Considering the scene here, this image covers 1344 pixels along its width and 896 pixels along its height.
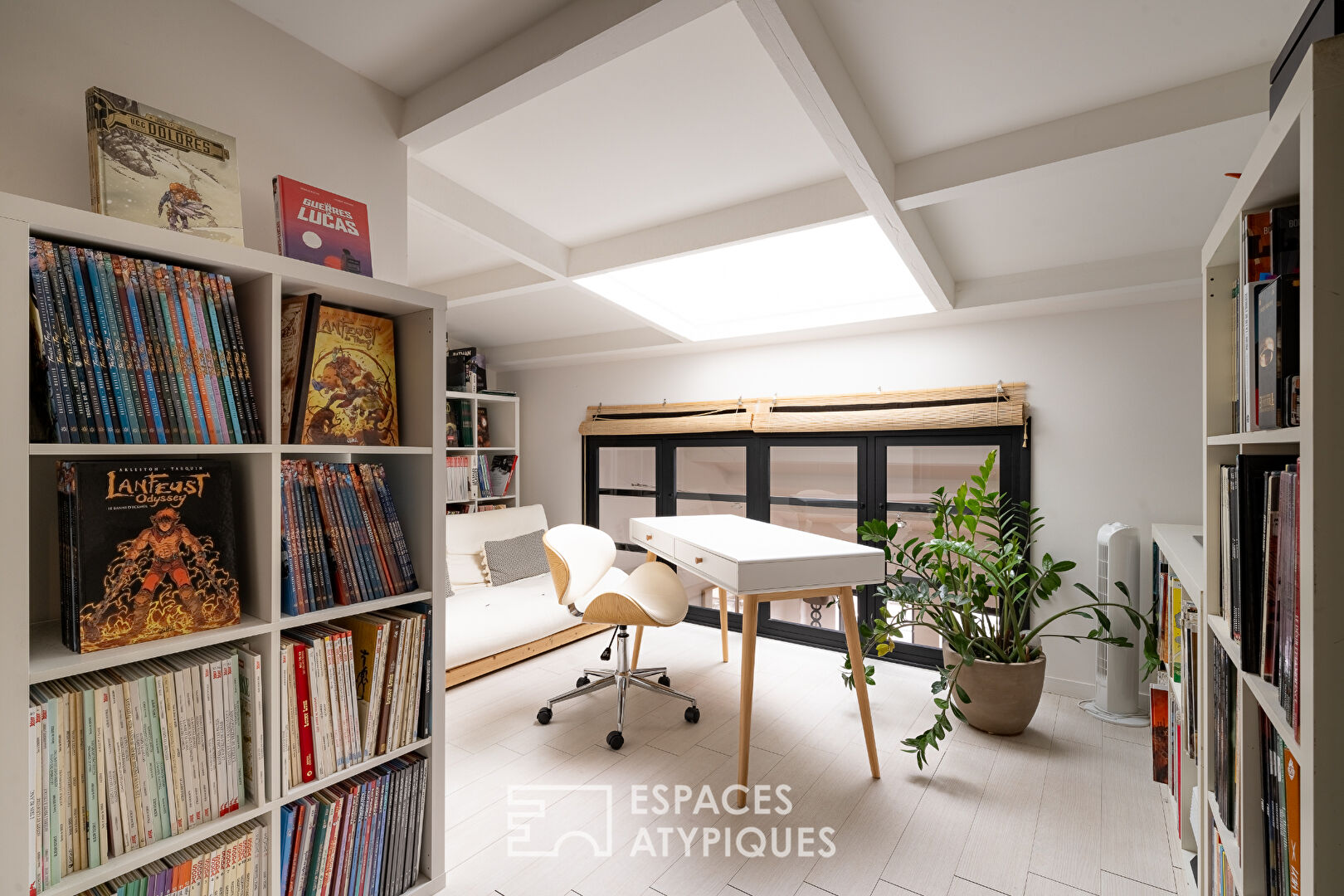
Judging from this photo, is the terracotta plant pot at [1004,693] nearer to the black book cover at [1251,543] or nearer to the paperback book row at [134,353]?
the black book cover at [1251,543]

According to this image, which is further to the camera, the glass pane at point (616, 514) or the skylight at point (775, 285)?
the glass pane at point (616, 514)

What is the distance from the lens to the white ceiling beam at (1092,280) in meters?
2.61

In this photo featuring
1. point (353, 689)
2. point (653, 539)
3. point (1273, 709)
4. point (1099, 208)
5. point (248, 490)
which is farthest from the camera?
point (653, 539)

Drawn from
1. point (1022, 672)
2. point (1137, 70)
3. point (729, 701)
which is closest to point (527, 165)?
point (1137, 70)

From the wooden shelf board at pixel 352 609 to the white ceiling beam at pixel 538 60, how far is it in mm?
1276

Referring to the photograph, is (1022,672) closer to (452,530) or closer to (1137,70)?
(1137,70)

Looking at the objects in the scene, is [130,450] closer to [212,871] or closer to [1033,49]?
[212,871]

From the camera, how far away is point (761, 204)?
2359 mm

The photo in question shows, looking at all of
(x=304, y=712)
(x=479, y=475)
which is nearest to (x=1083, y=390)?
(x=304, y=712)

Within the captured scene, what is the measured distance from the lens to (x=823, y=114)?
156 cm

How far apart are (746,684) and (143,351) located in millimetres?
1966

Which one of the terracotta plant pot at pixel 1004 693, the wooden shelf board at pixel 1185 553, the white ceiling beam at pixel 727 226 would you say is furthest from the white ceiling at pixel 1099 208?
the terracotta plant pot at pixel 1004 693

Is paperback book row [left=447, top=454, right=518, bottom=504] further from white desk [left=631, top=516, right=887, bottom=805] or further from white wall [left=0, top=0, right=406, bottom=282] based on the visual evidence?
white wall [left=0, top=0, right=406, bottom=282]
